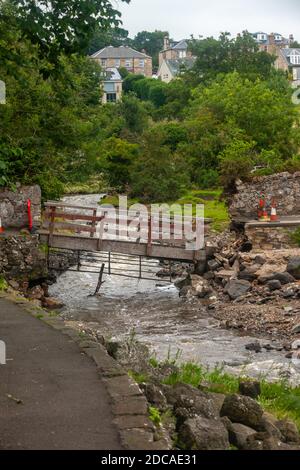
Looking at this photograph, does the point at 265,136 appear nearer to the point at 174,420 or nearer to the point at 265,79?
the point at 265,79

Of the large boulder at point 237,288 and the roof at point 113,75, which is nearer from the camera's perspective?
the large boulder at point 237,288

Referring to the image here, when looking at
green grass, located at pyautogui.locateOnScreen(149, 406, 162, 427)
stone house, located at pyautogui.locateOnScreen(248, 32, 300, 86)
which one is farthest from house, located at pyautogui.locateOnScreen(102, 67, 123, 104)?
green grass, located at pyautogui.locateOnScreen(149, 406, 162, 427)

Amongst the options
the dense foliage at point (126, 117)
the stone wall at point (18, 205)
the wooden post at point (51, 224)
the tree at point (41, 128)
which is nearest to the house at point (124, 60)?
the dense foliage at point (126, 117)

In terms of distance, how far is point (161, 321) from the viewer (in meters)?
24.1

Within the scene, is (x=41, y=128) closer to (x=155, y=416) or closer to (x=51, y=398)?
(x=51, y=398)

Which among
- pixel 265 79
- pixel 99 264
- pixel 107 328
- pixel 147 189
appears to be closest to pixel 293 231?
pixel 99 264

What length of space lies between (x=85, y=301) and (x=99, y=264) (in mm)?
5812

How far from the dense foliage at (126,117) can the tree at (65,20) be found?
0.05 feet

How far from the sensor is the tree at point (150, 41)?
539 ft

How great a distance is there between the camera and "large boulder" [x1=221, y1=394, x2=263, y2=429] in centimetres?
904

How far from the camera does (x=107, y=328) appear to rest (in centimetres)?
2278

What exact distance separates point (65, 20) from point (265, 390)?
6140 millimetres

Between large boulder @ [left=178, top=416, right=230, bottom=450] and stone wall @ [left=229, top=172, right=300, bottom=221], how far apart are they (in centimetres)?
2506

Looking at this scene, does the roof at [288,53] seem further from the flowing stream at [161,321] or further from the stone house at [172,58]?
the flowing stream at [161,321]
